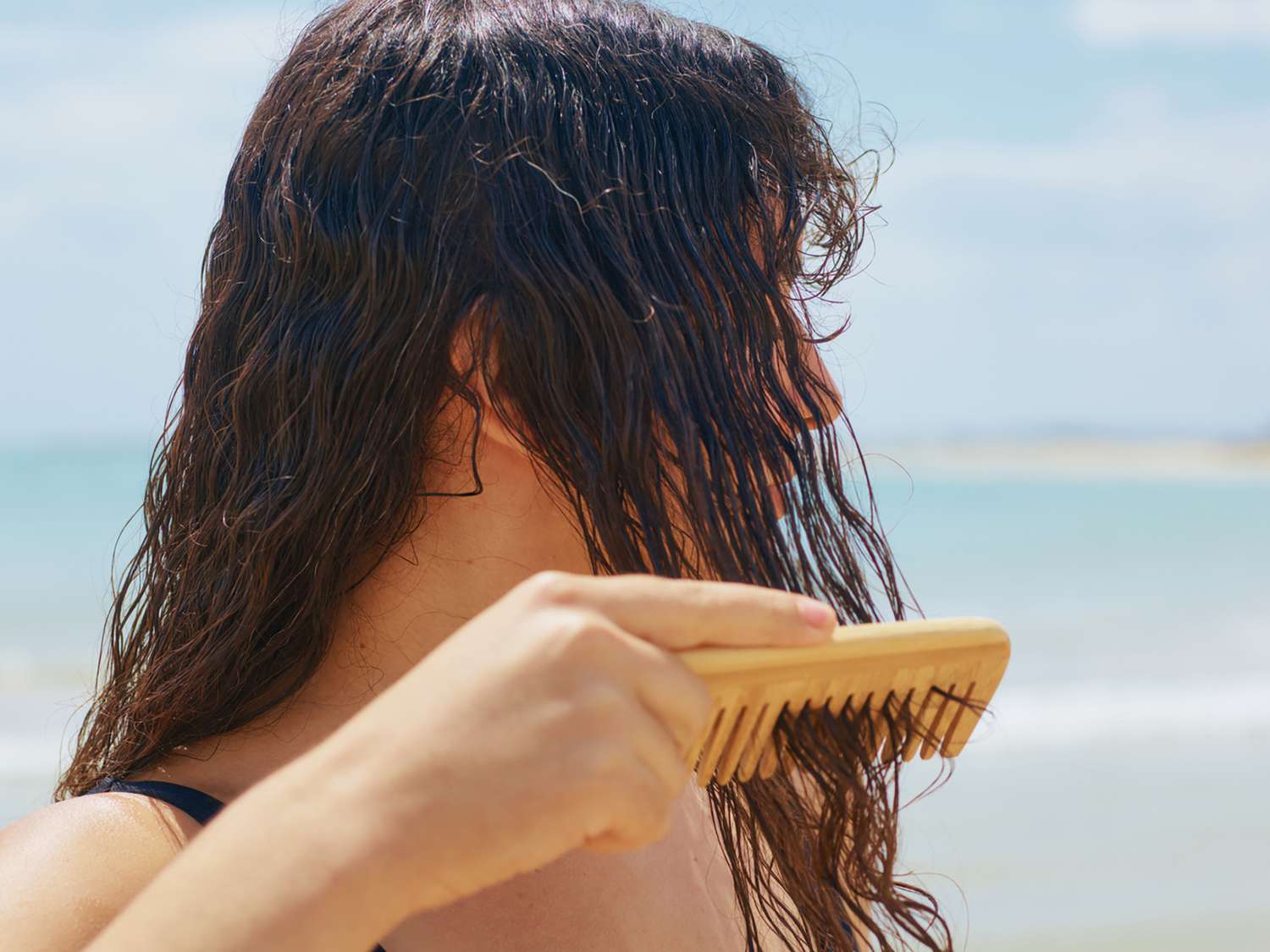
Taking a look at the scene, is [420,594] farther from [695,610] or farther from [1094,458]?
[1094,458]

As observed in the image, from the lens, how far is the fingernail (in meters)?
0.81

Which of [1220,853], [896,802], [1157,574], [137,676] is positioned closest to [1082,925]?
[1220,853]

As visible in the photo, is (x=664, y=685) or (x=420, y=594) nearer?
(x=664, y=685)

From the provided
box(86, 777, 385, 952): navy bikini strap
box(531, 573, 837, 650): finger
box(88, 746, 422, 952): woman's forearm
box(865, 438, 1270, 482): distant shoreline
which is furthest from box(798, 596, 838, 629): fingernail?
box(865, 438, 1270, 482): distant shoreline

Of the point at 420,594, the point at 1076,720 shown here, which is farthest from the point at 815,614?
the point at 1076,720

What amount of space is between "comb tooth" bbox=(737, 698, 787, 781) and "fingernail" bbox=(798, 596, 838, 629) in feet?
0.24

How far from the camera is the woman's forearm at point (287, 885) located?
680mm

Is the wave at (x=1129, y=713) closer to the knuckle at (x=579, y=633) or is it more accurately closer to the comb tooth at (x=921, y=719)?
the comb tooth at (x=921, y=719)

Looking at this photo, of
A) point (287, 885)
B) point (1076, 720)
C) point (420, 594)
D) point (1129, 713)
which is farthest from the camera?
point (1129, 713)

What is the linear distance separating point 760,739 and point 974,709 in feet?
0.64

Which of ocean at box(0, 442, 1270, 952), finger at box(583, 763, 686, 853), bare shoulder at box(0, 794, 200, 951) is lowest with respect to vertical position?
bare shoulder at box(0, 794, 200, 951)

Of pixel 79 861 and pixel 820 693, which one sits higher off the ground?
pixel 820 693

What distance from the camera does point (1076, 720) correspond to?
642 centimetres

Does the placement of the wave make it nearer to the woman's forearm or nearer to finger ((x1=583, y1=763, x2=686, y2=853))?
finger ((x1=583, y1=763, x2=686, y2=853))
